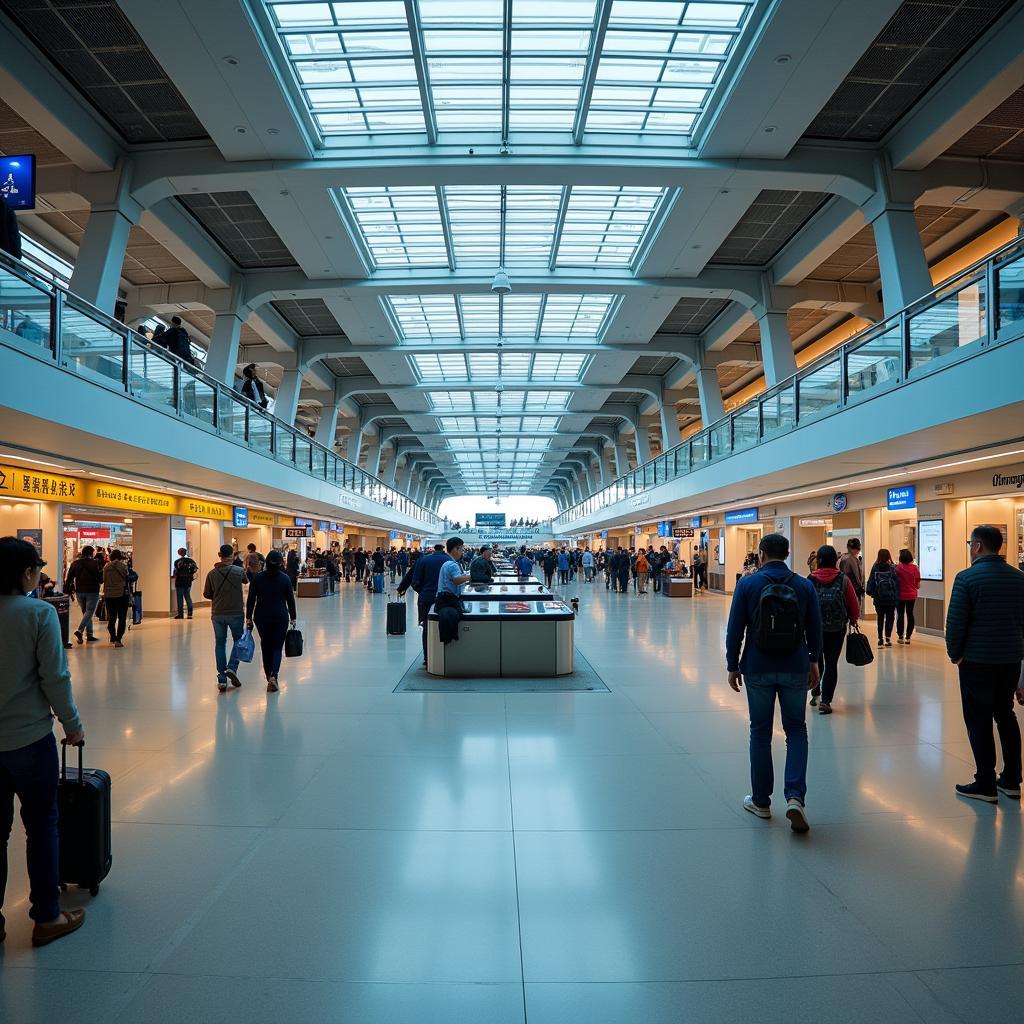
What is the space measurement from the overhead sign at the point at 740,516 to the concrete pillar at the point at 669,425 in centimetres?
629

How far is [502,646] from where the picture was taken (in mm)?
10242

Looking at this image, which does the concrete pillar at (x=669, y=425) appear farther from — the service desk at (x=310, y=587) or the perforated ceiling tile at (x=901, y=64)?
the perforated ceiling tile at (x=901, y=64)

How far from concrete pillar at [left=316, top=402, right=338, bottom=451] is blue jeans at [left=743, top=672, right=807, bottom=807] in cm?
2895

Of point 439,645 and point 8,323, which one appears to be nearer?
point 8,323

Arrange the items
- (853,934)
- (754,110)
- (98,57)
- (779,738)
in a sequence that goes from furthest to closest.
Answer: (754,110) → (98,57) → (779,738) → (853,934)

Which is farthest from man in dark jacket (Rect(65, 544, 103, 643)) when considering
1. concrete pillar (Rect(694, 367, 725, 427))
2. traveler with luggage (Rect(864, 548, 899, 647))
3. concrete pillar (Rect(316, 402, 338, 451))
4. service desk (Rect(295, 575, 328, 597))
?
concrete pillar (Rect(694, 367, 725, 427))

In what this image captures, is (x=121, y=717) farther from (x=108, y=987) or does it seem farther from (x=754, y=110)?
(x=754, y=110)

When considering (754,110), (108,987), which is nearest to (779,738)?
(108,987)

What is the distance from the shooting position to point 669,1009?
9.48ft

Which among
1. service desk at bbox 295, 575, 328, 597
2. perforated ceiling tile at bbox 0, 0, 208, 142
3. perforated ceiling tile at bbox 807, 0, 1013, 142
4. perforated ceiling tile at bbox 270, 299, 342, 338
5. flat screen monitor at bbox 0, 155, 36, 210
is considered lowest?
service desk at bbox 295, 575, 328, 597

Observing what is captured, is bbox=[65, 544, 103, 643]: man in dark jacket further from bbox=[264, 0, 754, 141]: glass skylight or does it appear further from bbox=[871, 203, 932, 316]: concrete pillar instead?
bbox=[871, 203, 932, 316]: concrete pillar

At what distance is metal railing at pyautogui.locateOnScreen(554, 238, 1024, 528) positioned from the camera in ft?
27.0

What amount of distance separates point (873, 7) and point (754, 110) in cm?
265

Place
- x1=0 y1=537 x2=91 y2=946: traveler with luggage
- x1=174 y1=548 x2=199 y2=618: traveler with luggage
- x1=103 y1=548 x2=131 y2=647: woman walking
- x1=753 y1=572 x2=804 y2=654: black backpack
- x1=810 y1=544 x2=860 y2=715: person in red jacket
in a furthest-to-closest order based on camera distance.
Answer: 1. x1=174 y1=548 x2=199 y2=618: traveler with luggage
2. x1=103 y1=548 x2=131 y2=647: woman walking
3. x1=810 y1=544 x2=860 y2=715: person in red jacket
4. x1=753 y1=572 x2=804 y2=654: black backpack
5. x1=0 y1=537 x2=91 y2=946: traveler with luggage
